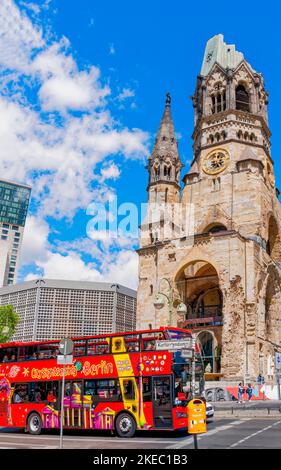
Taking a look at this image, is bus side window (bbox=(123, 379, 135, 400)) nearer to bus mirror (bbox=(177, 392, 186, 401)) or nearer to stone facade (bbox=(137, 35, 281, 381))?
bus mirror (bbox=(177, 392, 186, 401))

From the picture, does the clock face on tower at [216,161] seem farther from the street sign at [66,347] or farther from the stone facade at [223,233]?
the street sign at [66,347]

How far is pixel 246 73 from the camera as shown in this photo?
53969 millimetres

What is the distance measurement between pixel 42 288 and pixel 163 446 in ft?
274

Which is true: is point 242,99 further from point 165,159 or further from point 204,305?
point 204,305

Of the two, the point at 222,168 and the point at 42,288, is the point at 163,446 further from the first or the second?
the point at 42,288

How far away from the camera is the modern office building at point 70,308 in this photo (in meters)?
91.1

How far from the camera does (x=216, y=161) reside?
5125 cm

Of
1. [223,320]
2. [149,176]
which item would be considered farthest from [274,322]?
[149,176]

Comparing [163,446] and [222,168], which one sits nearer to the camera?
[163,446]

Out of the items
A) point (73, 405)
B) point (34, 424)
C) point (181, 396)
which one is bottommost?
point (34, 424)

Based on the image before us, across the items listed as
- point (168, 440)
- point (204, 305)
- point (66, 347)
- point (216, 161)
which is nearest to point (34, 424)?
point (168, 440)

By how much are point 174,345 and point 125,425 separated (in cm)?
340

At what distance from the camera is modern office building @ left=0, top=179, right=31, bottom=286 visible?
176 m

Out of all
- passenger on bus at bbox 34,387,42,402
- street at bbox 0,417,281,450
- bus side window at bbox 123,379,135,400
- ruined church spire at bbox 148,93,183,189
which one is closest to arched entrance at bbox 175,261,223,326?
ruined church spire at bbox 148,93,183,189
